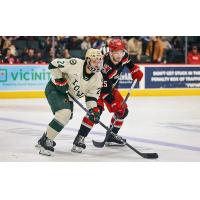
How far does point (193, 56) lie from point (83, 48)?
202cm

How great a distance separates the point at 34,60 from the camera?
8.13 meters

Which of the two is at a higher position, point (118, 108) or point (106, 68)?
point (106, 68)

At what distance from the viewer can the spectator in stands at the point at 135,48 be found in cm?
837

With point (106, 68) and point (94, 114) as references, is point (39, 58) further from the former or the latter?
point (94, 114)

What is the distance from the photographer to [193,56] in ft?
29.7

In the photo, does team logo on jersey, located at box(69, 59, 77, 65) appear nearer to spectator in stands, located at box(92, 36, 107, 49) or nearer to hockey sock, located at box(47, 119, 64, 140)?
hockey sock, located at box(47, 119, 64, 140)

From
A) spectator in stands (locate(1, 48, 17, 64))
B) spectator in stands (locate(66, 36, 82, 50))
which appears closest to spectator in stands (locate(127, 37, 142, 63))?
spectator in stands (locate(66, 36, 82, 50))

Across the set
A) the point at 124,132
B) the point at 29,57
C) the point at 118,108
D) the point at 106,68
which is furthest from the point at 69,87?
the point at 29,57

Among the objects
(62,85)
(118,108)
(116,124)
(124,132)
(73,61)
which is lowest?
(124,132)

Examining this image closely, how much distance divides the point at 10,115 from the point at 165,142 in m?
2.20

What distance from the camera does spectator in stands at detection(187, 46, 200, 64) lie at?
352 inches

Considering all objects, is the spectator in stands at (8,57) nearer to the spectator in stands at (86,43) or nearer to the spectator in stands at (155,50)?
the spectator in stands at (86,43)

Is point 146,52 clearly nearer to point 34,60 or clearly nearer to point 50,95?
point 34,60
